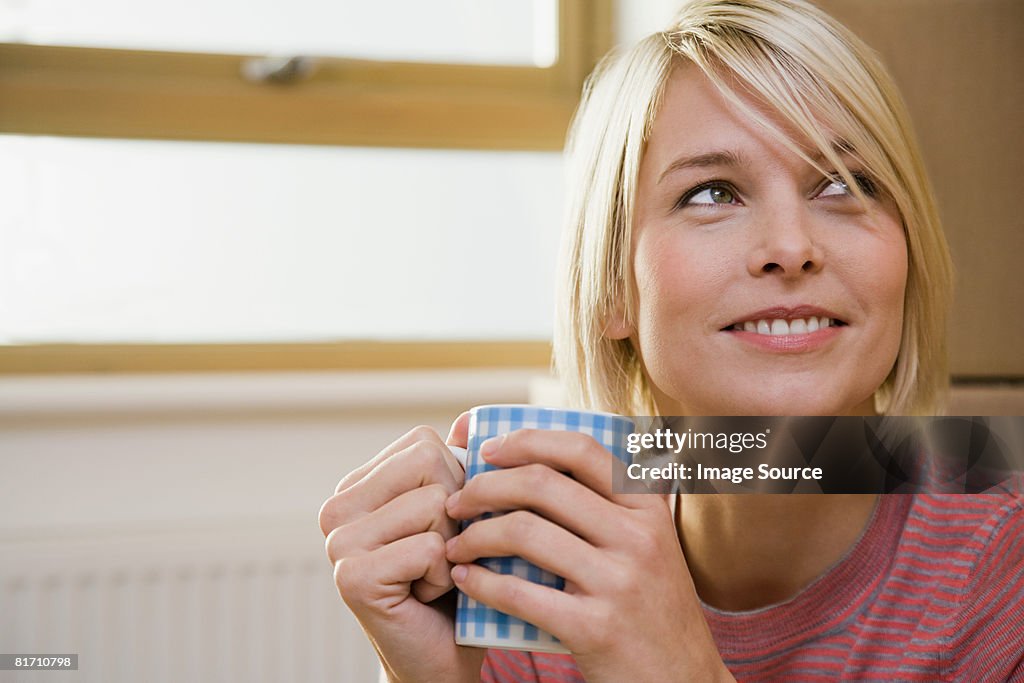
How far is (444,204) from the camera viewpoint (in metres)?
1.67

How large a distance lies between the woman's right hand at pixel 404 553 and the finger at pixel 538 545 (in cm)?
5

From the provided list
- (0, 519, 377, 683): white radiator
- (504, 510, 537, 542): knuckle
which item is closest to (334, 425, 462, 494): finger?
(504, 510, 537, 542): knuckle

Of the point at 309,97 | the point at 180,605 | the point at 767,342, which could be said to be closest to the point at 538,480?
the point at 767,342

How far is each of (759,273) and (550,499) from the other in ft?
1.06

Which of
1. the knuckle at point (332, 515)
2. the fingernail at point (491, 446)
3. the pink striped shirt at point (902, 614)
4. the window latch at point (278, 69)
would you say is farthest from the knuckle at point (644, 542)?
the window latch at point (278, 69)

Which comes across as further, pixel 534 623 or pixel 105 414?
pixel 105 414

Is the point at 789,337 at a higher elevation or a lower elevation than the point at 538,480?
higher

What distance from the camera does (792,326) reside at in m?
0.82

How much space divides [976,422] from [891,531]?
17cm

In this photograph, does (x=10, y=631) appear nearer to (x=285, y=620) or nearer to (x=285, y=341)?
(x=285, y=620)

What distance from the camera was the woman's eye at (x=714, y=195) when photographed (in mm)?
868

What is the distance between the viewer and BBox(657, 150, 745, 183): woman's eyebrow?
2.78 ft

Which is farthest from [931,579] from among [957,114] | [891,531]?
[957,114]

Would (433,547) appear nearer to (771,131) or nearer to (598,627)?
(598,627)
